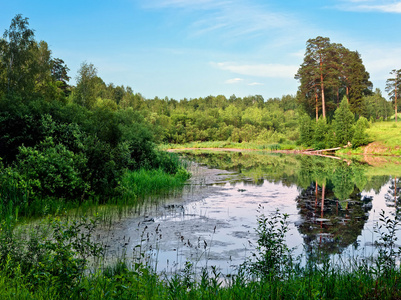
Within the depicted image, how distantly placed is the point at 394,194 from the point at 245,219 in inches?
292

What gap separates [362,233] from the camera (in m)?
8.02

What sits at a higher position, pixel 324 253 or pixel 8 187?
pixel 8 187

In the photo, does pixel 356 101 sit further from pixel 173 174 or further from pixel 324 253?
pixel 324 253

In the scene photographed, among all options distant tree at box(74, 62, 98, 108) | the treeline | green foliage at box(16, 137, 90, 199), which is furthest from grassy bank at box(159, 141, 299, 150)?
green foliage at box(16, 137, 90, 199)

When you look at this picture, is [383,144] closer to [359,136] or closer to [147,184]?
[359,136]

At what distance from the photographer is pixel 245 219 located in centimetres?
960

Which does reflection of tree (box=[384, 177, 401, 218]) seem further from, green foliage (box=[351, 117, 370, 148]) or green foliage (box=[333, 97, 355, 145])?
green foliage (box=[333, 97, 355, 145])

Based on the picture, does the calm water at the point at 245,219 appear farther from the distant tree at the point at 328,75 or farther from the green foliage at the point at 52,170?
the distant tree at the point at 328,75

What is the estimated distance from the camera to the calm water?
6.62 m

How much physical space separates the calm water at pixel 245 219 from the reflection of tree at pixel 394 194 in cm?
3

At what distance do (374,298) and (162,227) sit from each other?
5.67 metres

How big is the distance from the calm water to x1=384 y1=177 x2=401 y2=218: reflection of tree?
0.03 metres

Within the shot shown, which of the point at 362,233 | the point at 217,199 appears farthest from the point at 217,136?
the point at 362,233

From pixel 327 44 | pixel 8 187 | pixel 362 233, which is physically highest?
pixel 327 44
